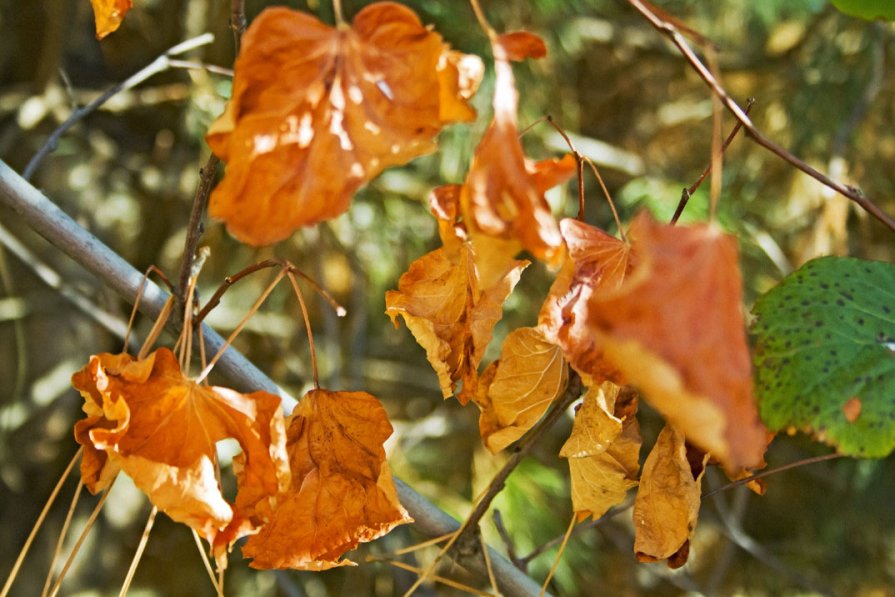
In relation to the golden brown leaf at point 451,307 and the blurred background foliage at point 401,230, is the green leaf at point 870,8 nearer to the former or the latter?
the golden brown leaf at point 451,307

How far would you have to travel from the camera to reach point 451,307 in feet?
1.49

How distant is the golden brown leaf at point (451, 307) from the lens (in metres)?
0.43

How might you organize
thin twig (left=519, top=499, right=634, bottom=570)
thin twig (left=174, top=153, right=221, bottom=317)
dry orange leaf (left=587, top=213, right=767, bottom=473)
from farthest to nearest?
1. thin twig (left=519, top=499, right=634, bottom=570)
2. thin twig (left=174, top=153, right=221, bottom=317)
3. dry orange leaf (left=587, top=213, right=767, bottom=473)

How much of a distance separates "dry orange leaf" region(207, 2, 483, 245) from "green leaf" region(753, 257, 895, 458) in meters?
0.18

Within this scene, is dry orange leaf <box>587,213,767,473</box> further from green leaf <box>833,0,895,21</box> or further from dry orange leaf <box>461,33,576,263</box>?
green leaf <box>833,0,895,21</box>

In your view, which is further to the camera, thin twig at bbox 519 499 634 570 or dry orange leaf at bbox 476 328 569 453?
thin twig at bbox 519 499 634 570

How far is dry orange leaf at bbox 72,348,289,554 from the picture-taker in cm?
38

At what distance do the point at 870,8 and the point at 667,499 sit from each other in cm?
29

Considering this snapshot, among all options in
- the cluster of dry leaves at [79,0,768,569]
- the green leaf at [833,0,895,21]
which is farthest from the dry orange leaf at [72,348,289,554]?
the green leaf at [833,0,895,21]

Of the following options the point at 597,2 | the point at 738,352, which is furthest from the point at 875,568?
the point at 738,352

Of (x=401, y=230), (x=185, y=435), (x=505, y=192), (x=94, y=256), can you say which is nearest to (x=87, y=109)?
(x=94, y=256)

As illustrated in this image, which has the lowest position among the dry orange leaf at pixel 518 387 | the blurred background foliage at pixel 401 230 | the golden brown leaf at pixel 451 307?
the blurred background foliage at pixel 401 230

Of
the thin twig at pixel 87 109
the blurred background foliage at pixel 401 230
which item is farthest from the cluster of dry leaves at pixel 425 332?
the blurred background foliage at pixel 401 230

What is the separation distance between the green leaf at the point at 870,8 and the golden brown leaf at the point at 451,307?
0.75 ft
